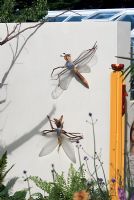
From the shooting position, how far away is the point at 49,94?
7059 millimetres

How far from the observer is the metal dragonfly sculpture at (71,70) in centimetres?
683

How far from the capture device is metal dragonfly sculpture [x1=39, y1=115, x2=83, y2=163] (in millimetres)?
6984

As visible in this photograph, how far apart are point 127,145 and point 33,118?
1.24 m

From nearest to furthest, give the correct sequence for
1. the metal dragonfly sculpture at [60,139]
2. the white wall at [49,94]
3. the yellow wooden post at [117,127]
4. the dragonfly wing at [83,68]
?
the yellow wooden post at [117,127] → the white wall at [49,94] → the dragonfly wing at [83,68] → the metal dragonfly sculpture at [60,139]

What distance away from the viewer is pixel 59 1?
28.4m

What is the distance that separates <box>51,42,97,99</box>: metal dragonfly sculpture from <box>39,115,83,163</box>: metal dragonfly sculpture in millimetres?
365

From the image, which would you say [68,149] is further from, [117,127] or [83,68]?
[83,68]

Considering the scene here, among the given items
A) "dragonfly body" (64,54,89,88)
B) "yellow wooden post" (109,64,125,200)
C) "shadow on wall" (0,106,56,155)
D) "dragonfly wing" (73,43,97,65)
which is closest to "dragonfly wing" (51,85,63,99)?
"shadow on wall" (0,106,56,155)

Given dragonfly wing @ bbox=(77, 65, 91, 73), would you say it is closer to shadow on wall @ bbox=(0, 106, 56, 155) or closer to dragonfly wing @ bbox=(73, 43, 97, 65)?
dragonfly wing @ bbox=(73, 43, 97, 65)

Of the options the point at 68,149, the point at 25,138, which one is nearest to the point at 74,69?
the point at 68,149

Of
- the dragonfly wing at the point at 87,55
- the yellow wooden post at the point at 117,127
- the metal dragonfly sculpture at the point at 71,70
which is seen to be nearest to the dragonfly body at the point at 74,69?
the metal dragonfly sculpture at the point at 71,70

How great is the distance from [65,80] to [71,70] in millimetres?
146

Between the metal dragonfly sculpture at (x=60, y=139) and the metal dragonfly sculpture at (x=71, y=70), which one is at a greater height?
the metal dragonfly sculpture at (x=71, y=70)

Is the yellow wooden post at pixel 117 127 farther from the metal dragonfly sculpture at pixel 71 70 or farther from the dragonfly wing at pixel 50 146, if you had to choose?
the dragonfly wing at pixel 50 146
